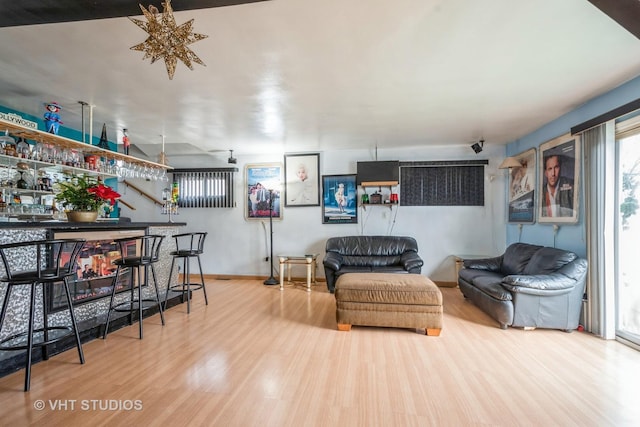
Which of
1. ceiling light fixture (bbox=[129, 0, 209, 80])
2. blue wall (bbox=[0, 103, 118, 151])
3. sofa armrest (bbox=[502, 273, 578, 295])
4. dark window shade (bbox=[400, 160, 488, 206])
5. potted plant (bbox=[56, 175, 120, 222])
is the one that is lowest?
sofa armrest (bbox=[502, 273, 578, 295])

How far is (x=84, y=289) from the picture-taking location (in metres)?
3.01

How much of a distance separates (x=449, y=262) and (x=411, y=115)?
3.09 metres

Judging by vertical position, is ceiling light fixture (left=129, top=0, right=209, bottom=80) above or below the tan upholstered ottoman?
above

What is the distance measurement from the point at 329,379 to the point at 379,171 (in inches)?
161

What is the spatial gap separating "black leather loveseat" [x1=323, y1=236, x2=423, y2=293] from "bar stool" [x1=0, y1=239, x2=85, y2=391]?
132 inches

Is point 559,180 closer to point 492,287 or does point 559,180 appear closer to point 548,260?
point 548,260

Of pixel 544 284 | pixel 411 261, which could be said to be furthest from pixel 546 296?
pixel 411 261

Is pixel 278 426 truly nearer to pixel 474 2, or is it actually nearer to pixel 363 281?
pixel 363 281

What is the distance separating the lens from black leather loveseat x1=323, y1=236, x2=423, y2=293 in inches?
196

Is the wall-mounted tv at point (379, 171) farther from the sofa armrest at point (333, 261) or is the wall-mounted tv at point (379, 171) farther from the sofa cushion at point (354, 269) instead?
the sofa cushion at point (354, 269)

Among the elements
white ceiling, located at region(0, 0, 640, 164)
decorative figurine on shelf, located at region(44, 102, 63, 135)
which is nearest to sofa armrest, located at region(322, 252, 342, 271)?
white ceiling, located at region(0, 0, 640, 164)

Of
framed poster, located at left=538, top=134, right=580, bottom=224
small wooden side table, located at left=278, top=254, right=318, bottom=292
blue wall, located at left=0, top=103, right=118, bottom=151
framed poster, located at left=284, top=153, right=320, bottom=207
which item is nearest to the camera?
framed poster, located at left=538, top=134, right=580, bottom=224

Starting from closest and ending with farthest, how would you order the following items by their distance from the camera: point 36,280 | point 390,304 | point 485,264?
point 36,280 < point 390,304 < point 485,264

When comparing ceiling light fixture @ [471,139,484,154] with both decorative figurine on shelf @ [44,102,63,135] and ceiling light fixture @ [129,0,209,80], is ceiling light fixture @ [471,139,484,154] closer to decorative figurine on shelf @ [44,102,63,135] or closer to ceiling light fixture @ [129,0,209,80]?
ceiling light fixture @ [129,0,209,80]
